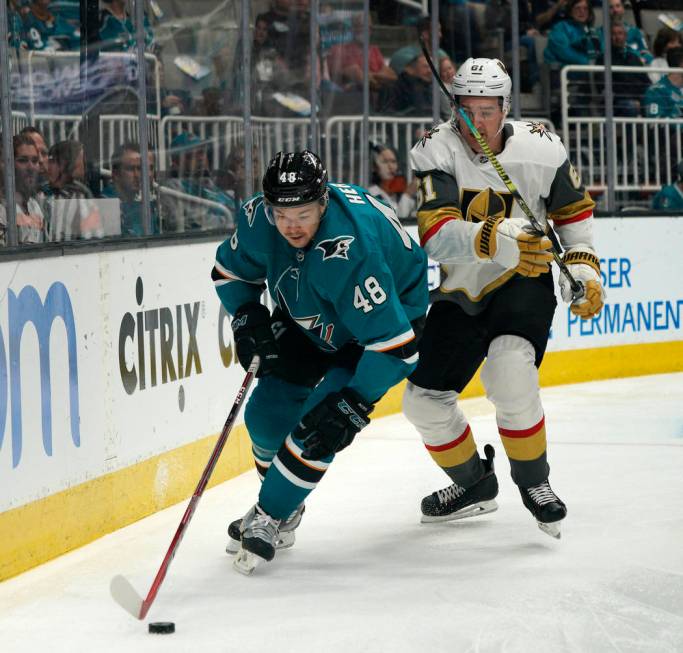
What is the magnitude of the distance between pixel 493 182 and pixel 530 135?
0.17m

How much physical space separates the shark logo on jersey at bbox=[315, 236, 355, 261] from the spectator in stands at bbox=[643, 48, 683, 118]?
5.00m

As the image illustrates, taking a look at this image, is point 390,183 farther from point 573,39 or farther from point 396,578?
point 396,578

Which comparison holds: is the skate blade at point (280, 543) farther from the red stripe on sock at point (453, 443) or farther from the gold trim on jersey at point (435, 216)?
the gold trim on jersey at point (435, 216)

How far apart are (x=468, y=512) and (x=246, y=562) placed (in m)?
0.93

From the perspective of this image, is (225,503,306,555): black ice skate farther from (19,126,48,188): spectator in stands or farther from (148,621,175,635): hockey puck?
(19,126,48,188): spectator in stands

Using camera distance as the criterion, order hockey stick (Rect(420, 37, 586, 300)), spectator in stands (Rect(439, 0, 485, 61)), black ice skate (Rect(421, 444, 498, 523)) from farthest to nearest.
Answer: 1. spectator in stands (Rect(439, 0, 485, 61))
2. black ice skate (Rect(421, 444, 498, 523))
3. hockey stick (Rect(420, 37, 586, 300))

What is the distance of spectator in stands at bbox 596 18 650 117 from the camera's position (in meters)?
7.79

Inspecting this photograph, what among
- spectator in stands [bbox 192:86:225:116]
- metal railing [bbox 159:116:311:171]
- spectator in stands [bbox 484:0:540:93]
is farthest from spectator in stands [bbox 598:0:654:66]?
spectator in stands [bbox 192:86:225:116]

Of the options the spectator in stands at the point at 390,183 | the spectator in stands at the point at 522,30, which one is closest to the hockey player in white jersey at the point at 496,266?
the spectator in stands at the point at 390,183

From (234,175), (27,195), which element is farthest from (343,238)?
(234,175)

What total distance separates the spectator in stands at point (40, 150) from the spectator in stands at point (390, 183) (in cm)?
291

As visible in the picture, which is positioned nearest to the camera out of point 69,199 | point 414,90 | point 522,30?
point 69,199

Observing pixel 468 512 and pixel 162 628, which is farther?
pixel 468 512

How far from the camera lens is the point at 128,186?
15.8 ft
